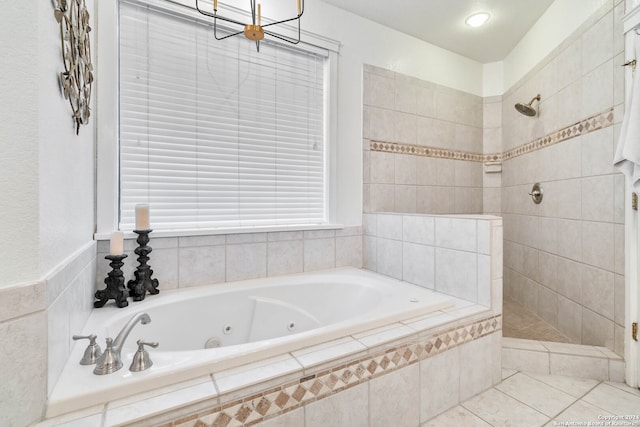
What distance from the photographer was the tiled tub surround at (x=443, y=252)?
158cm

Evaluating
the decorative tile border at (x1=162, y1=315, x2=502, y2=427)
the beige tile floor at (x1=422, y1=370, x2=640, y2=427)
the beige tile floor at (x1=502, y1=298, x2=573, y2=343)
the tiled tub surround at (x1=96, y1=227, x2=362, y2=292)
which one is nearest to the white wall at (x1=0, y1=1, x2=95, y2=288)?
the decorative tile border at (x1=162, y1=315, x2=502, y2=427)

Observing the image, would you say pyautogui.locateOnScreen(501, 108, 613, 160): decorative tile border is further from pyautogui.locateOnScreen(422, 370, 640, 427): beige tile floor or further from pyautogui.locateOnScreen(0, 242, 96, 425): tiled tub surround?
pyautogui.locateOnScreen(0, 242, 96, 425): tiled tub surround

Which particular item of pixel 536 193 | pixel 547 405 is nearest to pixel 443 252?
pixel 547 405

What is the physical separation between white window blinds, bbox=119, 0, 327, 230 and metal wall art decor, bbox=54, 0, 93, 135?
40 centimetres

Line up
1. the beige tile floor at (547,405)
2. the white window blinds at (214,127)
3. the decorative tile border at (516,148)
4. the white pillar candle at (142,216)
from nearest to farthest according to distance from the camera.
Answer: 1. the beige tile floor at (547,405)
2. the white pillar candle at (142,216)
3. the white window blinds at (214,127)
4. the decorative tile border at (516,148)

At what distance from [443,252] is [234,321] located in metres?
1.28

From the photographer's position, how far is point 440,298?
160 cm

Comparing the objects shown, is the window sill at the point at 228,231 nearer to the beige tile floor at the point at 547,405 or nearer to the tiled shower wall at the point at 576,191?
the beige tile floor at the point at 547,405

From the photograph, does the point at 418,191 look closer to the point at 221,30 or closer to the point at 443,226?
the point at 443,226

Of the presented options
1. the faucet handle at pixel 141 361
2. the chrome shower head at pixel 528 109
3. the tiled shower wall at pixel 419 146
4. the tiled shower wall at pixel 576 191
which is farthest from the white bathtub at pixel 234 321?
the chrome shower head at pixel 528 109

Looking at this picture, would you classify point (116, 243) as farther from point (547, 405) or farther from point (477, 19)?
point (477, 19)

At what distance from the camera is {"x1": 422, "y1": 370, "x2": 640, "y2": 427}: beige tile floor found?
52.1 inches

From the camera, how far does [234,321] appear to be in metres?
1.71

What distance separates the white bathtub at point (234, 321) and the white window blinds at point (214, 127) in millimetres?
457
